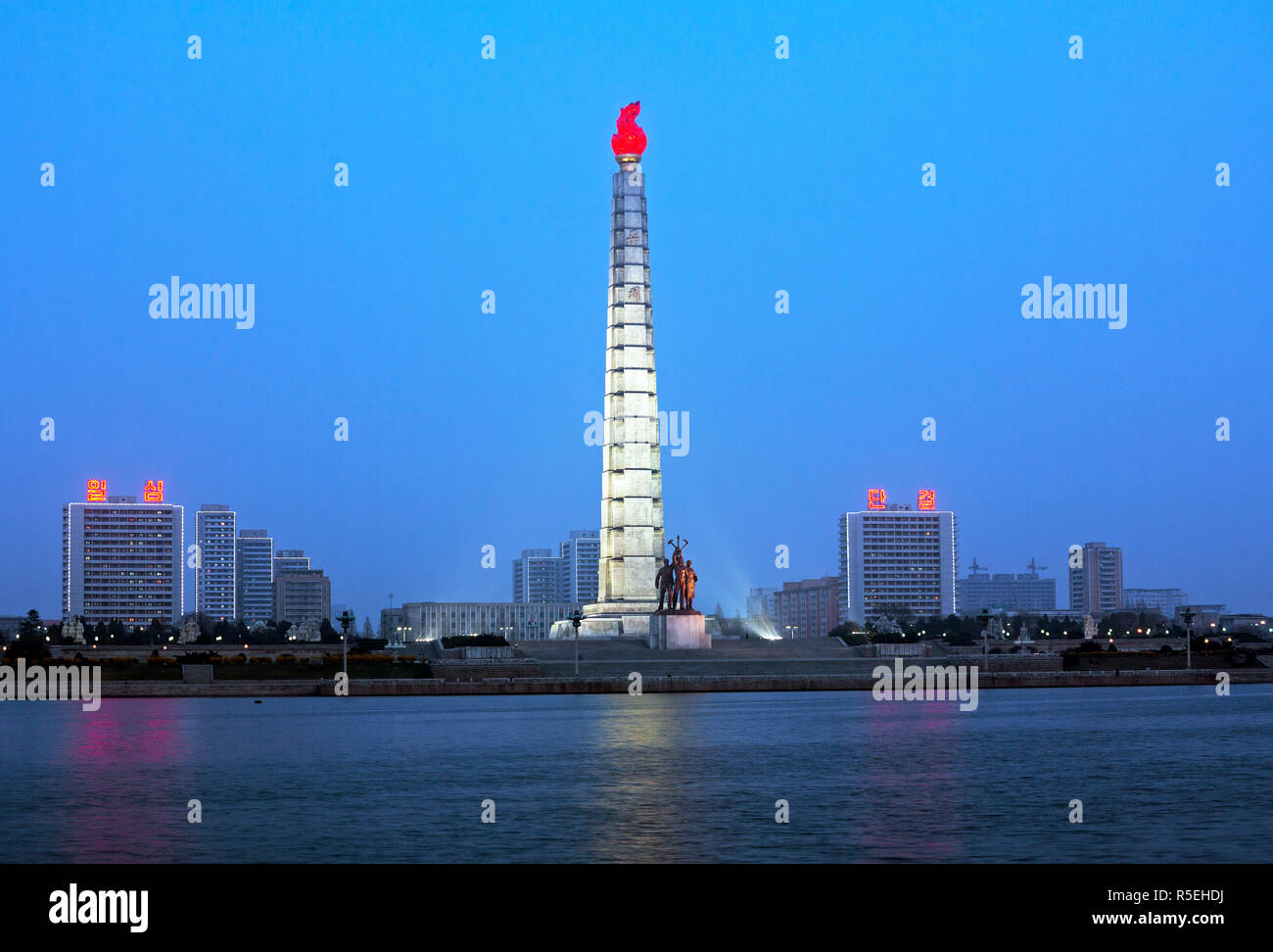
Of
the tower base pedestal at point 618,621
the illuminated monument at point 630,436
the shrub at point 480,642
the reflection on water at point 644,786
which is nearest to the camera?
the reflection on water at point 644,786

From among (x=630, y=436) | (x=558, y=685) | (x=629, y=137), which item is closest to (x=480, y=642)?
(x=558, y=685)

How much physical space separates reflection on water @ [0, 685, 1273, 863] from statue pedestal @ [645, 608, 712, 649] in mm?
31750

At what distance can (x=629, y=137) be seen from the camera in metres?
103

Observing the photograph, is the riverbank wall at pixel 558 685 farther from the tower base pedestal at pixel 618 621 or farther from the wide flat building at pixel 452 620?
the wide flat building at pixel 452 620

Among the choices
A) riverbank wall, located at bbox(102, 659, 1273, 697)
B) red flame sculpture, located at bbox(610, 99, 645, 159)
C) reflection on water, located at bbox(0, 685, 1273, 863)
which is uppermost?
red flame sculpture, located at bbox(610, 99, 645, 159)

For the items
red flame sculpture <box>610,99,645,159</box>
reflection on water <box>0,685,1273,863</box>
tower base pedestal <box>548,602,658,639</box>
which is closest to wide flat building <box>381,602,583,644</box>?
tower base pedestal <box>548,602,658,639</box>

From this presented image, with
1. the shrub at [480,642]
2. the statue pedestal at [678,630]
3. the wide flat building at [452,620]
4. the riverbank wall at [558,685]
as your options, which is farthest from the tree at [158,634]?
the statue pedestal at [678,630]

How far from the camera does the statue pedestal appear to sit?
90688 mm

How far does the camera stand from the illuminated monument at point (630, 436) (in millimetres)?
100438

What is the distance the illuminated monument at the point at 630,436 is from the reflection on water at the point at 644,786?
1667 inches

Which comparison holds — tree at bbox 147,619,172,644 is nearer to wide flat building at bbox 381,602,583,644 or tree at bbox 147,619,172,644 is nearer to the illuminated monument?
wide flat building at bbox 381,602,583,644

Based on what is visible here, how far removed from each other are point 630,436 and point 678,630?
47.8 ft
